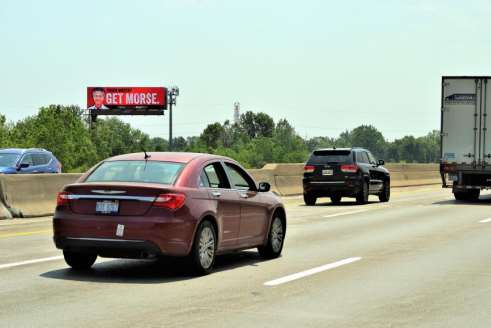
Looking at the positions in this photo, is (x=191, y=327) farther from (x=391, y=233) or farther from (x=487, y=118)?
(x=487, y=118)

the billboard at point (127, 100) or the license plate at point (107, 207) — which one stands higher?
the billboard at point (127, 100)

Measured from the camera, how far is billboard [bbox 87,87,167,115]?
104625 millimetres

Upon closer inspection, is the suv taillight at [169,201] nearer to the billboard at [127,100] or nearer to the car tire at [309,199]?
the car tire at [309,199]

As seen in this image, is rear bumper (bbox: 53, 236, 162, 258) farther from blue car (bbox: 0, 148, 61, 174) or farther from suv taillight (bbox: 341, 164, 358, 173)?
suv taillight (bbox: 341, 164, 358, 173)

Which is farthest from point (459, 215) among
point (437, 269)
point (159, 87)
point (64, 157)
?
point (64, 157)

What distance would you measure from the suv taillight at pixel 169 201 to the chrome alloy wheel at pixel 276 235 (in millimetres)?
2843

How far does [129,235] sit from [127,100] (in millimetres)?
96200

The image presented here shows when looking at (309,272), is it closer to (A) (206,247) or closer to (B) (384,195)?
(A) (206,247)

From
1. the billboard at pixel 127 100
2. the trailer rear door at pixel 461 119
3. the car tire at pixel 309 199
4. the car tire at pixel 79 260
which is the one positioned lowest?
the car tire at pixel 309 199

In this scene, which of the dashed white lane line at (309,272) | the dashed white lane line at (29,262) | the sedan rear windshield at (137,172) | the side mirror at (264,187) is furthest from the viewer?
the side mirror at (264,187)

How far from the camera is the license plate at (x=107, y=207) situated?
10203 millimetres

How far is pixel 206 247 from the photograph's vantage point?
35.3ft

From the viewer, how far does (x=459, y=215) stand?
2295 centimetres

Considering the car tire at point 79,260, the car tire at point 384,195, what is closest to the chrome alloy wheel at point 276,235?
the car tire at point 79,260
